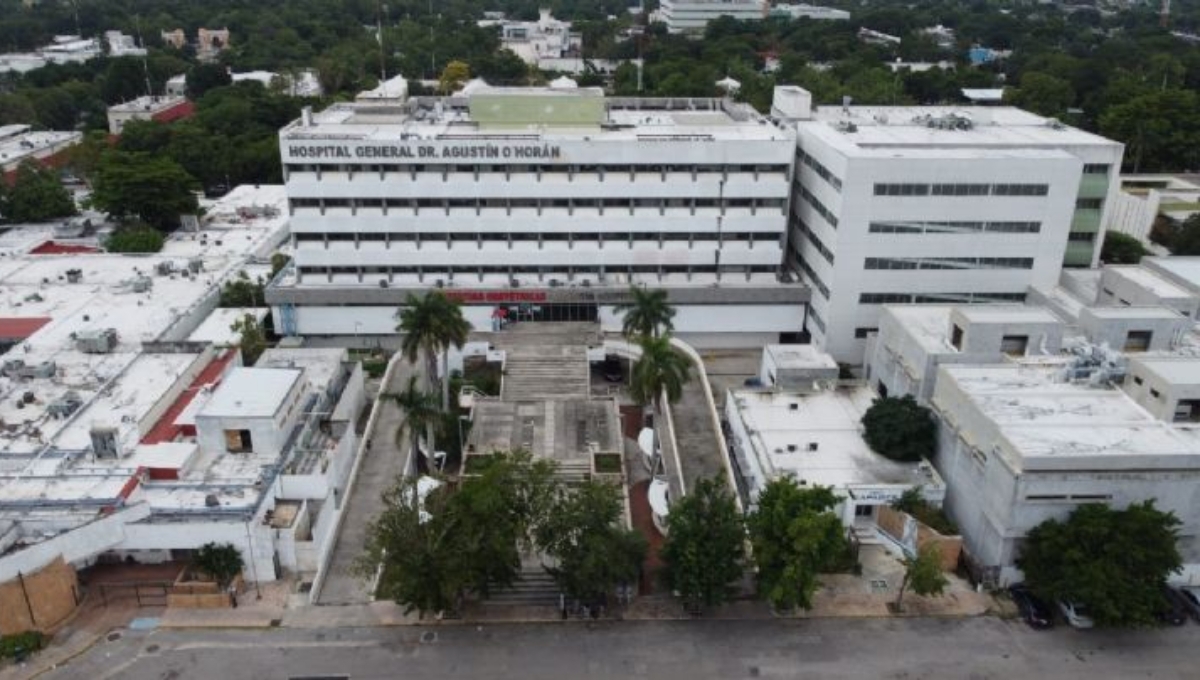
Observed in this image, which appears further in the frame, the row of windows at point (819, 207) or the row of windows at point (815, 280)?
the row of windows at point (815, 280)

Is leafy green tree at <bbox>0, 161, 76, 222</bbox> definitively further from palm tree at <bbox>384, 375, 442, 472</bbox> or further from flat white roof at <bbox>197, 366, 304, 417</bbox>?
palm tree at <bbox>384, 375, 442, 472</bbox>

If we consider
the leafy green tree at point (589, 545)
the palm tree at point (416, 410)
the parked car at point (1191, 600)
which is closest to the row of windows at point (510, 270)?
the palm tree at point (416, 410)

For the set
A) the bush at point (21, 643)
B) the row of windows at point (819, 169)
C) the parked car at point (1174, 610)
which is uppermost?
the row of windows at point (819, 169)

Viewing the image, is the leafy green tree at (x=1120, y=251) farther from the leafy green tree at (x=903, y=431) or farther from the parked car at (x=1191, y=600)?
the parked car at (x=1191, y=600)

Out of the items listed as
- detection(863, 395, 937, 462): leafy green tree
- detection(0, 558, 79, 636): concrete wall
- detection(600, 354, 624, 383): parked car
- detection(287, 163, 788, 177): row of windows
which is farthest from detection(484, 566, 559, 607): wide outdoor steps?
detection(287, 163, 788, 177): row of windows

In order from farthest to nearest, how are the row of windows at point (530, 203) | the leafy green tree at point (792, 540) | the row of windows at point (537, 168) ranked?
1. the row of windows at point (530, 203)
2. the row of windows at point (537, 168)
3. the leafy green tree at point (792, 540)

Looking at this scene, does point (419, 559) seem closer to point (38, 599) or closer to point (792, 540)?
point (792, 540)
